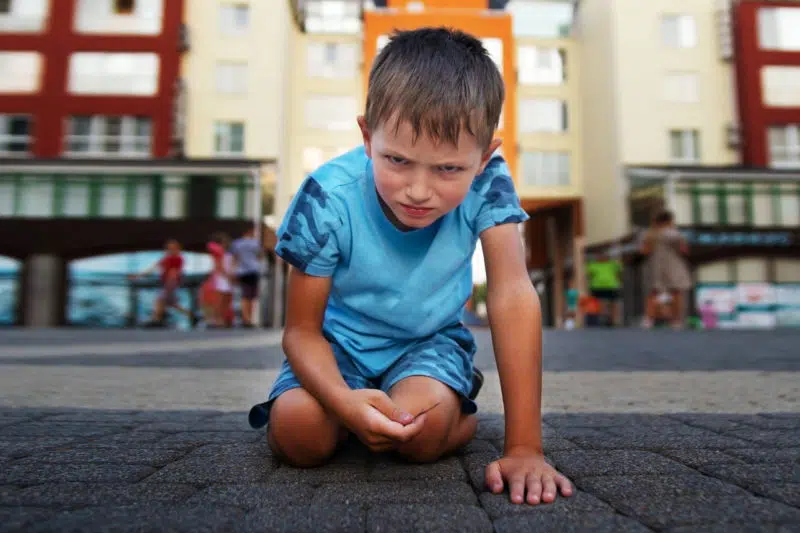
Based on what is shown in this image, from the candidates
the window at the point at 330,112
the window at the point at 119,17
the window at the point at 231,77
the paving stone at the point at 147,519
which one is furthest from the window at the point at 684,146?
the paving stone at the point at 147,519

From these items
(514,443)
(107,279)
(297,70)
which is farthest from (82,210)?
(514,443)

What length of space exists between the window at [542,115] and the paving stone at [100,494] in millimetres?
26957

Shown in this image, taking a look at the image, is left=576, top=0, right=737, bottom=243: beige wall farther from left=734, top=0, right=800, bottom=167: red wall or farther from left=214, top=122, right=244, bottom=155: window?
left=214, top=122, right=244, bottom=155: window

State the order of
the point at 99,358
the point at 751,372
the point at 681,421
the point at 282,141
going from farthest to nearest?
1. the point at 282,141
2. the point at 99,358
3. the point at 751,372
4. the point at 681,421

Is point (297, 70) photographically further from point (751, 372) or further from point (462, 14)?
point (751, 372)

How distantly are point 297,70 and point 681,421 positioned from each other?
1018 inches

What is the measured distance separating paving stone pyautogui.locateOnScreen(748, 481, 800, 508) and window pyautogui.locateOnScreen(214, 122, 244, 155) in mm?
23505

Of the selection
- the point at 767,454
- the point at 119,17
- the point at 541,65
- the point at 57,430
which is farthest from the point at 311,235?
the point at 541,65

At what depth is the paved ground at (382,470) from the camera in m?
1.38

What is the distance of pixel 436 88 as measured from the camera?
1691mm

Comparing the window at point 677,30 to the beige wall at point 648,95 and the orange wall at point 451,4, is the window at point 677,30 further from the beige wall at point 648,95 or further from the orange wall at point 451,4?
the orange wall at point 451,4

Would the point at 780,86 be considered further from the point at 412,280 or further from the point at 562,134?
the point at 412,280

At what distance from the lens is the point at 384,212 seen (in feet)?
6.52

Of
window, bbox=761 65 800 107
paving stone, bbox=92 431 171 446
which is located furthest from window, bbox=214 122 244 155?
paving stone, bbox=92 431 171 446
